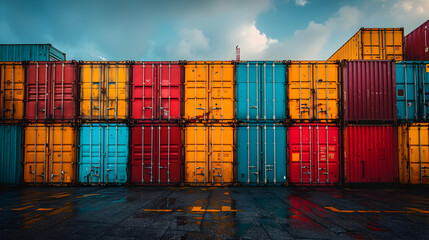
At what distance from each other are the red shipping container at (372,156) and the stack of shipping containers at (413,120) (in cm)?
51

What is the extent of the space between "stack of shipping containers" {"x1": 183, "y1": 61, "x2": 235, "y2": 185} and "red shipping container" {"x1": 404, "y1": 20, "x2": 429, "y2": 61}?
41.0 ft

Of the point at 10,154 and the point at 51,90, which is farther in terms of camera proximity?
the point at 51,90

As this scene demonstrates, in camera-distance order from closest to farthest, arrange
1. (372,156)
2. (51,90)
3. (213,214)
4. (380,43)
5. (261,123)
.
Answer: (213,214)
(372,156)
(261,123)
(51,90)
(380,43)

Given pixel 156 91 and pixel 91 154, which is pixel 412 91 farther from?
pixel 91 154

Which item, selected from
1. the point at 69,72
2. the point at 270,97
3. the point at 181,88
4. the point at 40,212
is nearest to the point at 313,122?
the point at 270,97

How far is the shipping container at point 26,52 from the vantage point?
13.6 metres

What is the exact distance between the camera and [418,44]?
520 inches

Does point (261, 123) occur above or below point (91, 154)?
above

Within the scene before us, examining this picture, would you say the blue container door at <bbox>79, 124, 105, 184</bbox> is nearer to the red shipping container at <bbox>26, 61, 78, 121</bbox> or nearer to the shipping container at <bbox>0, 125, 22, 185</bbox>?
the red shipping container at <bbox>26, 61, 78, 121</bbox>

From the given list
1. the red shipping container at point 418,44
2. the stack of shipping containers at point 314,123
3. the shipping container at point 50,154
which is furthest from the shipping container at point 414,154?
the shipping container at point 50,154

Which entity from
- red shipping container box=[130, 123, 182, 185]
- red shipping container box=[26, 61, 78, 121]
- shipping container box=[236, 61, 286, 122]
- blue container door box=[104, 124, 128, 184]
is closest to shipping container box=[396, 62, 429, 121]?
shipping container box=[236, 61, 286, 122]

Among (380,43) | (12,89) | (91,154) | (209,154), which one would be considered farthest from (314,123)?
(12,89)

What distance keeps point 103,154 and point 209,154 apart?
19.0 feet

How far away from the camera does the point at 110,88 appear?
11352 millimetres
